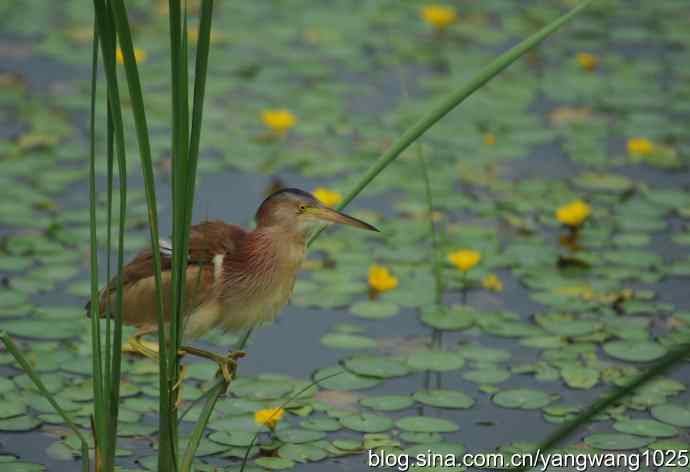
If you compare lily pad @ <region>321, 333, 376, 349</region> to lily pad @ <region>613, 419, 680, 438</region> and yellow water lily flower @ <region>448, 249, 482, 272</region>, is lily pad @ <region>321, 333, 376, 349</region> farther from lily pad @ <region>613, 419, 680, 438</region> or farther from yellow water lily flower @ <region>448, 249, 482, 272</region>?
lily pad @ <region>613, 419, 680, 438</region>

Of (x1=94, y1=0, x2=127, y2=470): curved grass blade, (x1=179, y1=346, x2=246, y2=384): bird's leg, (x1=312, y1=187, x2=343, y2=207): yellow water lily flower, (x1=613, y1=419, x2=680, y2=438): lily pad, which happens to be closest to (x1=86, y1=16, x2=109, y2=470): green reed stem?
(x1=94, y1=0, x2=127, y2=470): curved grass blade

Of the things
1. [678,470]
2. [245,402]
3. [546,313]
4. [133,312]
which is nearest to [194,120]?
[133,312]

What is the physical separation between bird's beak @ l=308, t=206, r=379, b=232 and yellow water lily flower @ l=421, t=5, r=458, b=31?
3.58 metres

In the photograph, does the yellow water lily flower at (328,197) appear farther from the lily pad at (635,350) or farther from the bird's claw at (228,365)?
the bird's claw at (228,365)

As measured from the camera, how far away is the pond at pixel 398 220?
3766 mm

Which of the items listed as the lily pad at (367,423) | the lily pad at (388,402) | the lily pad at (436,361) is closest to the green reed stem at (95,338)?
the lily pad at (367,423)

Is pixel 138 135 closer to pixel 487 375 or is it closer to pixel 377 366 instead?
pixel 377 366

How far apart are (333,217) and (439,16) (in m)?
3.63

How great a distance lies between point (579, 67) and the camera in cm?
661

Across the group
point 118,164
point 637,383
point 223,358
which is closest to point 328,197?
point 223,358

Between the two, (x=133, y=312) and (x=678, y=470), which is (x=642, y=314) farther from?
(x=133, y=312)

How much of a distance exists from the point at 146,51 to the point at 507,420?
11.6 ft

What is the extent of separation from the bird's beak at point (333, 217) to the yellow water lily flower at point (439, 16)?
11.7 feet

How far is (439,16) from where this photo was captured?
6699mm
